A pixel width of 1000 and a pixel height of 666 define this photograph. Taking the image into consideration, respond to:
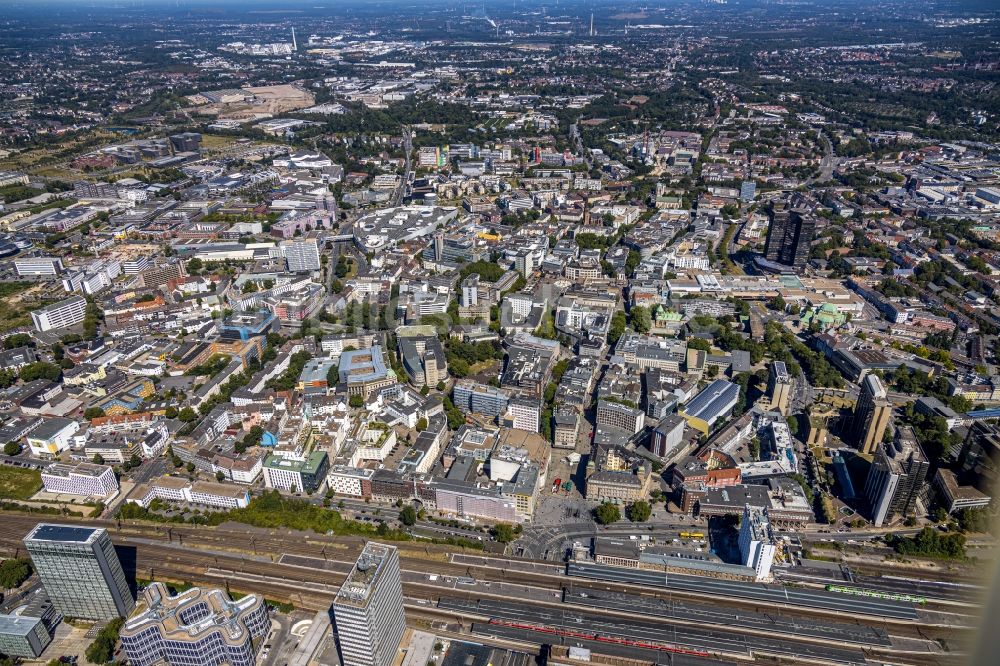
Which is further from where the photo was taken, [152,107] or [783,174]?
[152,107]

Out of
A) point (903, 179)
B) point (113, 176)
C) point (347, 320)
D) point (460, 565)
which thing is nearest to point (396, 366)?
point (347, 320)

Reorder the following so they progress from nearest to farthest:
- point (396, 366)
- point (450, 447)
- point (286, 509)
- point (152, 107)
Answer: point (286, 509) < point (450, 447) < point (396, 366) < point (152, 107)

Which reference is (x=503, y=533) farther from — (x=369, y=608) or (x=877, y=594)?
(x=877, y=594)

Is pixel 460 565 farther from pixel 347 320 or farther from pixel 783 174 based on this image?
pixel 783 174

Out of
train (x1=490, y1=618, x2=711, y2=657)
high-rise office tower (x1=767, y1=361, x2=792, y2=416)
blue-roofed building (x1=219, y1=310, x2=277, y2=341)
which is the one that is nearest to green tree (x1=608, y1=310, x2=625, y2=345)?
high-rise office tower (x1=767, y1=361, x2=792, y2=416)

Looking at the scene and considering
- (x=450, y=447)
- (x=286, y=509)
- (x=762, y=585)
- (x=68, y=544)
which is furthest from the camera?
(x=450, y=447)

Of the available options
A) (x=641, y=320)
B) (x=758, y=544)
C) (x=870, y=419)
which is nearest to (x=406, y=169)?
(x=641, y=320)

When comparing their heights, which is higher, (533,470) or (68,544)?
(68,544)

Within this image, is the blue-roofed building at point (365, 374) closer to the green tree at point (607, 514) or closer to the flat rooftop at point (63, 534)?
the green tree at point (607, 514)

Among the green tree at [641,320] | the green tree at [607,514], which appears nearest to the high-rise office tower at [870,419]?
the green tree at [607,514]
